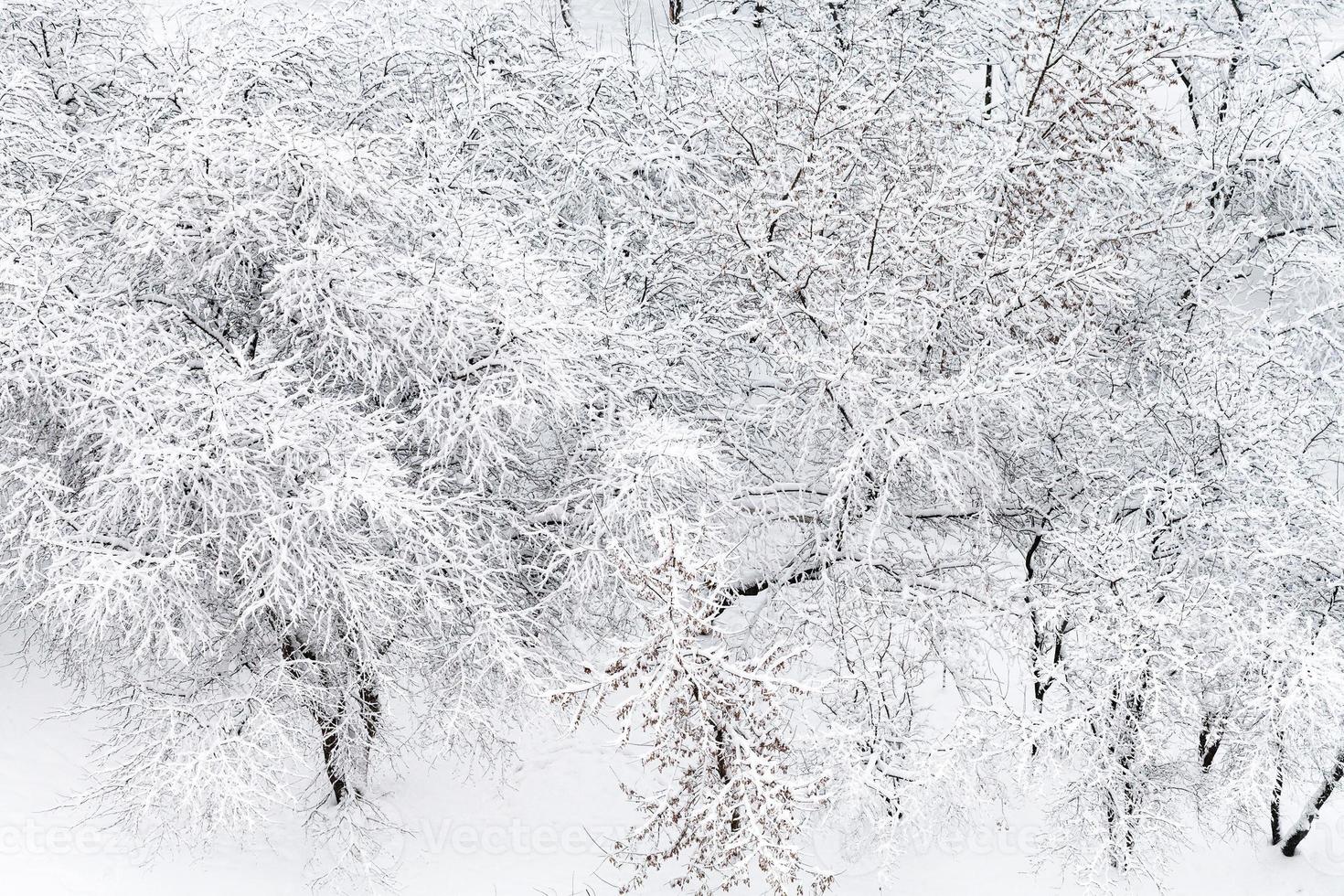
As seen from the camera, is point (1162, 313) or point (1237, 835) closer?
point (1237, 835)

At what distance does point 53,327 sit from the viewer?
848 cm

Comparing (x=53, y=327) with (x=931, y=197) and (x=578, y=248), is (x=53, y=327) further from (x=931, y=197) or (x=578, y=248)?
(x=931, y=197)

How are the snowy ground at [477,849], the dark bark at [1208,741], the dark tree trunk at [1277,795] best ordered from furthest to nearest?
the dark bark at [1208,741], the snowy ground at [477,849], the dark tree trunk at [1277,795]

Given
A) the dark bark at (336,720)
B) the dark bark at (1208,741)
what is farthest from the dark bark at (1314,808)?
the dark bark at (336,720)

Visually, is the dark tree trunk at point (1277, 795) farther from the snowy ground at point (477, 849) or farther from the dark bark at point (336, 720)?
the dark bark at point (336, 720)

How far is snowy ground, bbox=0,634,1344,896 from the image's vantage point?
10039mm

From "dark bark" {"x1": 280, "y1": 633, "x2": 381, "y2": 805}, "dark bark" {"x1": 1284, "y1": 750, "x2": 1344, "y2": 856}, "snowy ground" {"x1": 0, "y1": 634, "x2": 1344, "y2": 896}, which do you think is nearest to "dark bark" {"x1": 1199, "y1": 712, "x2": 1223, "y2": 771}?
"dark bark" {"x1": 1284, "y1": 750, "x2": 1344, "y2": 856}

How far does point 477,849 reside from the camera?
1101 centimetres

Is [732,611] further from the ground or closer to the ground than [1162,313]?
closer to the ground

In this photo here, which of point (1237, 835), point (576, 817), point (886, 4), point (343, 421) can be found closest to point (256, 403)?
point (343, 421)

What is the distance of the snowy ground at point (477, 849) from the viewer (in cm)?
1004

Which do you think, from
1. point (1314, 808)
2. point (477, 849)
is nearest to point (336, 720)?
point (477, 849)

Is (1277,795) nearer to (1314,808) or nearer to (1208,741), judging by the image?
(1314,808)

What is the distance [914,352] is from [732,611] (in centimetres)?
460
